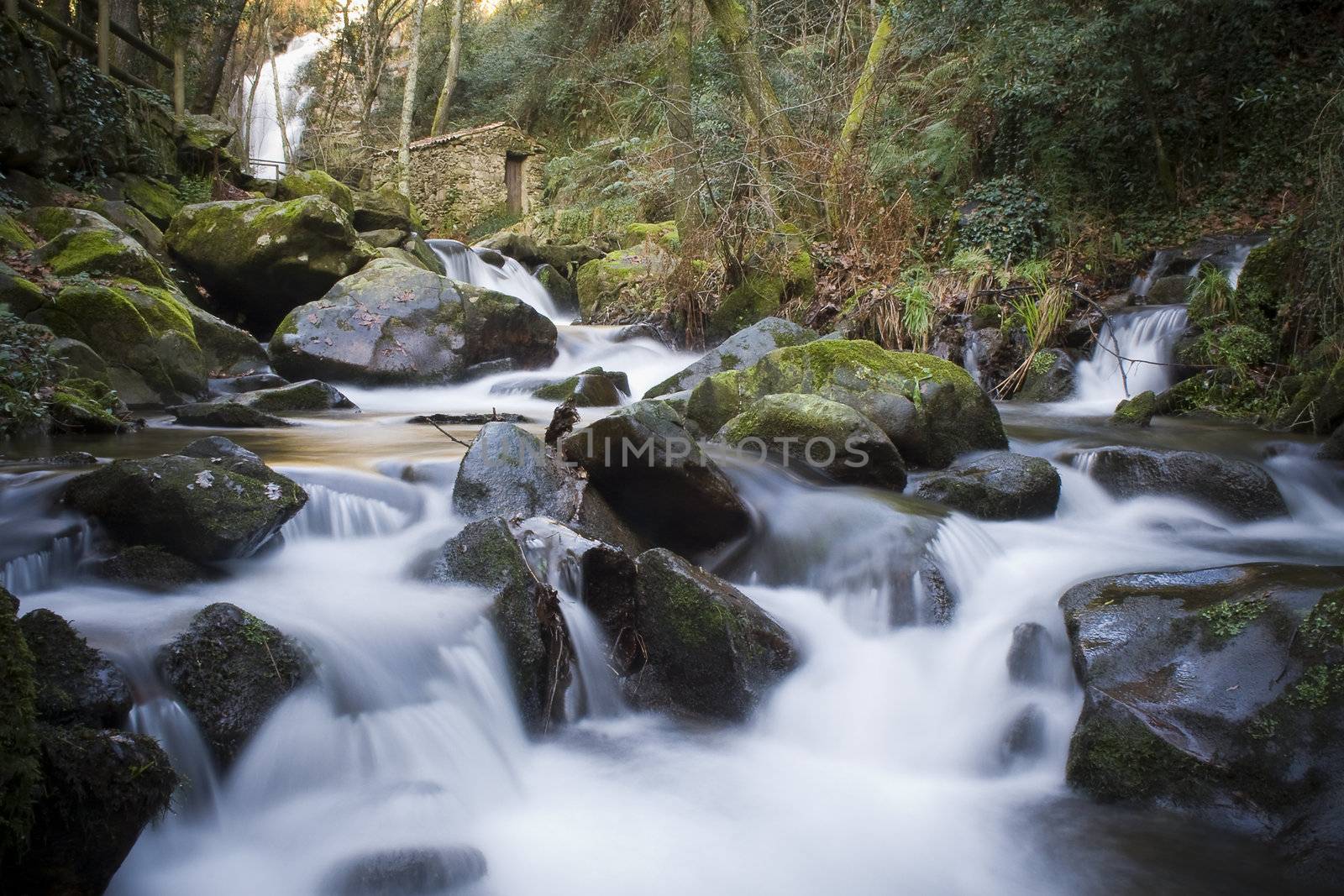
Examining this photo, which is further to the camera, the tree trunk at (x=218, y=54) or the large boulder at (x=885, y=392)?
the tree trunk at (x=218, y=54)

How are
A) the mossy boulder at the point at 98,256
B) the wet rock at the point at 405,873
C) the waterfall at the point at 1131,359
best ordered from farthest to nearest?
the waterfall at the point at 1131,359 < the mossy boulder at the point at 98,256 < the wet rock at the point at 405,873

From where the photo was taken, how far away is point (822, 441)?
6.29 meters

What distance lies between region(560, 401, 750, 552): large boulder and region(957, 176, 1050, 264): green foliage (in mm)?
7830

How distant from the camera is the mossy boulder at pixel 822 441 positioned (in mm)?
6207

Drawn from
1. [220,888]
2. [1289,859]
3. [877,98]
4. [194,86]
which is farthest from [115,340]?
[194,86]

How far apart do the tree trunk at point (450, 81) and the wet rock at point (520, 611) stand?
77.0ft

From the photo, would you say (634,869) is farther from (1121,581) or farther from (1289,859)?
(1121,581)

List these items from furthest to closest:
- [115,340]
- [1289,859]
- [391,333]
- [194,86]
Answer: [194,86] → [391,333] → [115,340] → [1289,859]

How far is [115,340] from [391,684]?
255 inches

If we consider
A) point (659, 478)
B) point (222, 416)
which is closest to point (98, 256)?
point (222, 416)

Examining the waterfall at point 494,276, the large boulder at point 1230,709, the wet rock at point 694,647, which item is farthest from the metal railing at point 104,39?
the large boulder at point 1230,709

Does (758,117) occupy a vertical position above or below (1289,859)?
above

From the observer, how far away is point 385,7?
28766 millimetres

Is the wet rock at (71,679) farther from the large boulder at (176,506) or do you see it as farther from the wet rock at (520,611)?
the wet rock at (520,611)
